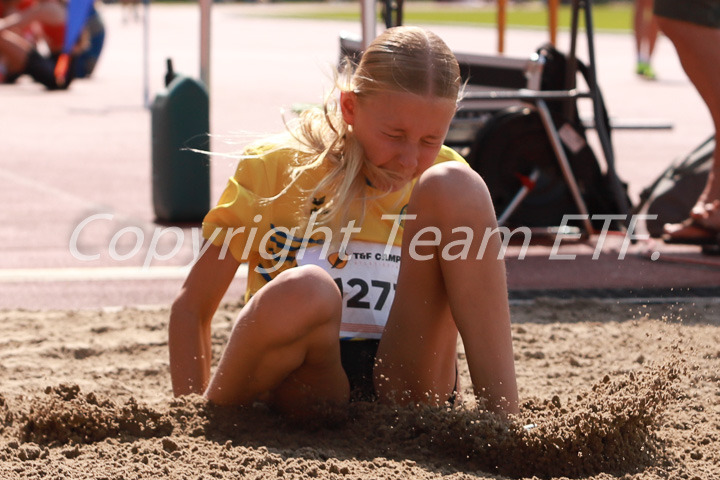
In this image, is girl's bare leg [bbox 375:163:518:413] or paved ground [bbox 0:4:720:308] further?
paved ground [bbox 0:4:720:308]

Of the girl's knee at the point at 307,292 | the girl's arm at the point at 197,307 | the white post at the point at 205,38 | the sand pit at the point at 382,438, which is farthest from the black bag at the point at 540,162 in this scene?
the girl's knee at the point at 307,292

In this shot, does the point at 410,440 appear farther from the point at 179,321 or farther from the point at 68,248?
the point at 68,248

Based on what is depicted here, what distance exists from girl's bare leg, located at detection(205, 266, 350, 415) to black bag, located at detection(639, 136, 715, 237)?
11.3ft

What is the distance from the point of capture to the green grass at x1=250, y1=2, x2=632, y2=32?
3280 cm

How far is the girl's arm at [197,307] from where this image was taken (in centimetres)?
275

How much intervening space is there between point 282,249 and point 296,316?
0.43 meters

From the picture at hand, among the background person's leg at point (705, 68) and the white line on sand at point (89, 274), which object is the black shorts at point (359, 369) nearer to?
the white line on sand at point (89, 274)

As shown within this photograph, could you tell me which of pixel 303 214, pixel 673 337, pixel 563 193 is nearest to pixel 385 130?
pixel 303 214

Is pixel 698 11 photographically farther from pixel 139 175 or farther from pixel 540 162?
pixel 139 175

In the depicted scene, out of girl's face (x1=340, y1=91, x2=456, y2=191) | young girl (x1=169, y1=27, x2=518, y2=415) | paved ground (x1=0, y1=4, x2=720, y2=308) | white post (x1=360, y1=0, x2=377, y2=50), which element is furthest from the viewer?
white post (x1=360, y1=0, x2=377, y2=50)

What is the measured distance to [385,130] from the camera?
263 centimetres

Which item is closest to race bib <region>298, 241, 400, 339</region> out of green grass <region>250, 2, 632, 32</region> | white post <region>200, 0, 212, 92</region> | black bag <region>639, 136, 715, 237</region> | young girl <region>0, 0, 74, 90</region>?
black bag <region>639, 136, 715, 237</region>

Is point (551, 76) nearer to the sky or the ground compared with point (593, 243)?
nearer to the sky

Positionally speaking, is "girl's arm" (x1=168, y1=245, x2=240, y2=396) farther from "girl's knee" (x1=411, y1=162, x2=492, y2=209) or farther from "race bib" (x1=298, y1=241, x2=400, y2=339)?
"girl's knee" (x1=411, y1=162, x2=492, y2=209)
